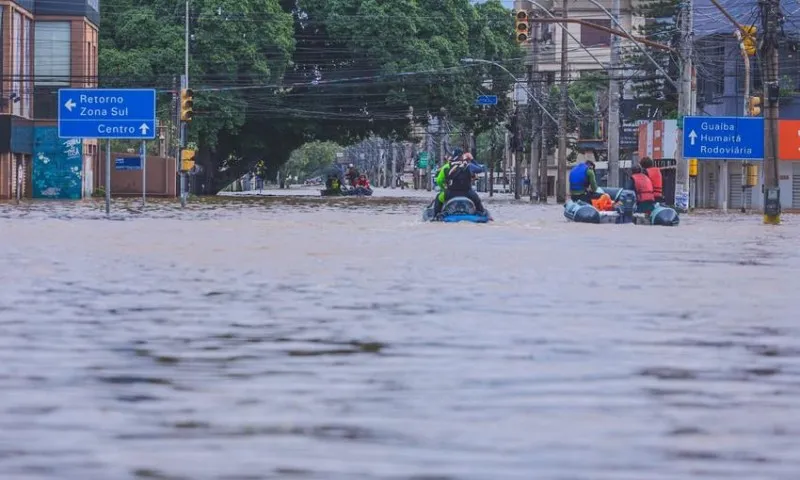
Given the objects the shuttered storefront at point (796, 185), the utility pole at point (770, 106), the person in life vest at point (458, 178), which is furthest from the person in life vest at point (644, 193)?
the shuttered storefront at point (796, 185)

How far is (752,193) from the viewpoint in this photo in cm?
6781

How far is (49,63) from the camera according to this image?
76.6 meters

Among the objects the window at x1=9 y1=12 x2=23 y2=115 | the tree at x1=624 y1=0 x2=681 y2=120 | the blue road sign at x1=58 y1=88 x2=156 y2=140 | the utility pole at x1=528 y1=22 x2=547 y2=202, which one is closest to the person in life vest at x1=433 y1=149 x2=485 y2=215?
the blue road sign at x1=58 y1=88 x2=156 y2=140

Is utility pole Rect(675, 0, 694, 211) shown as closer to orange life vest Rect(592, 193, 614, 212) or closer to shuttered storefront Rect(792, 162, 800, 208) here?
shuttered storefront Rect(792, 162, 800, 208)

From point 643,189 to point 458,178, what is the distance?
5.71m

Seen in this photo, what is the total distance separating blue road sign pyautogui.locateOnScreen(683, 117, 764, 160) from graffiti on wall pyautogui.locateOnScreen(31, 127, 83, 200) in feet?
104

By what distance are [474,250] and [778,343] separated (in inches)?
536

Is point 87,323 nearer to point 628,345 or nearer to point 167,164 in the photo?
point 628,345

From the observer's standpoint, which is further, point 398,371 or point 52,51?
point 52,51

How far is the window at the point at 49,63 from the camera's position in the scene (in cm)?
7631

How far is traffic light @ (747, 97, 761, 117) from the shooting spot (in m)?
56.6

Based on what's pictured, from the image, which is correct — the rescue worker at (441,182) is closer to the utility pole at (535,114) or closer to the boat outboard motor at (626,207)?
the boat outboard motor at (626,207)

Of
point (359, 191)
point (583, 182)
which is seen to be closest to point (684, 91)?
point (583, 182)

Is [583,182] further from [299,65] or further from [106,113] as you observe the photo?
→ [299,65]
